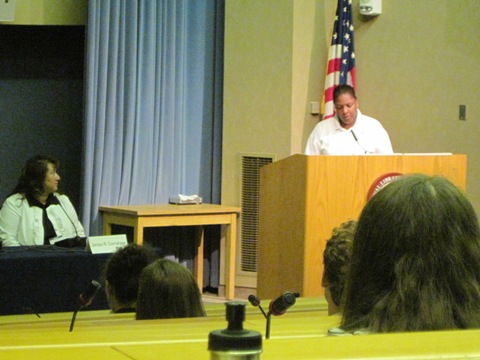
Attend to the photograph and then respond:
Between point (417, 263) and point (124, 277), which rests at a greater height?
point (417, 263)

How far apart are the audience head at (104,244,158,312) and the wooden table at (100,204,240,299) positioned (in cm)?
373

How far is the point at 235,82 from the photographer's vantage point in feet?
28.2

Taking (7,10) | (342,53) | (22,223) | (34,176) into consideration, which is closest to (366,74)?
(342,53)

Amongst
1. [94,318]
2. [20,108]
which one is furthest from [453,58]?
[94,318]

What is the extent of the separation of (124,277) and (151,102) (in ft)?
15.4

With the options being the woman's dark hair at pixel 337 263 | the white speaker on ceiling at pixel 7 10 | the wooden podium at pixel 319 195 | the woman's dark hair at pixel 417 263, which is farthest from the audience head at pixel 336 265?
the white speaker on ceiling at pixel 7 10

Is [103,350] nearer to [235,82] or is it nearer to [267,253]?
[267,253]

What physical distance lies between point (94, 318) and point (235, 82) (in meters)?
5.12

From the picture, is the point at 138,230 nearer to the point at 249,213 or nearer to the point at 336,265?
the point at 249,213

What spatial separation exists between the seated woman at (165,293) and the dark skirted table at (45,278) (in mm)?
2972

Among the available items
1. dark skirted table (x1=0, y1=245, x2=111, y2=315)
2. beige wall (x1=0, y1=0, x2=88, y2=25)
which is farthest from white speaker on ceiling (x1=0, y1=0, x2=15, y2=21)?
dark skirted table (x1=0, y1=245, x2=111, y2=315)

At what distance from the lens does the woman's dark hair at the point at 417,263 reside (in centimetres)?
174

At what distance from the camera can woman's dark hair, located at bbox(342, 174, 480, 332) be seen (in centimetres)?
174

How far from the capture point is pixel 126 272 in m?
3.85
